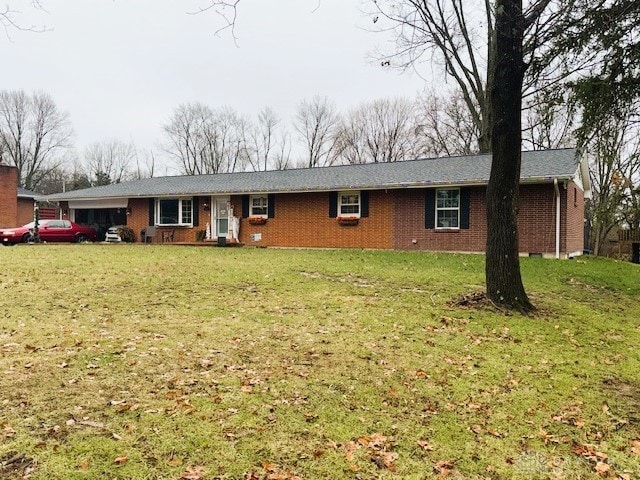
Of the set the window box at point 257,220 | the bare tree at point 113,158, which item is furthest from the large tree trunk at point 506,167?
the bare tree at point 113,158

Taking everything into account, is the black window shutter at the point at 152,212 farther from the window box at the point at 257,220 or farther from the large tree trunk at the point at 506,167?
the large tree trunk at the point at 506,167

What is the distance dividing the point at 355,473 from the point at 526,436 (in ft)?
4.39

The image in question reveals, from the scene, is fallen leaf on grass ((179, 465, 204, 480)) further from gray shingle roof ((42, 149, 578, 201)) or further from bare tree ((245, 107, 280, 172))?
bare tree ((245, 107, 280, 172))

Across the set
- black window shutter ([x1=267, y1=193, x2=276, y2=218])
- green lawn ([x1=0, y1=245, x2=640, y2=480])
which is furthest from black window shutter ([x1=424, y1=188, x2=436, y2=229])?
green lawn ([x1=0, y1=245, x2=640, y2=480])

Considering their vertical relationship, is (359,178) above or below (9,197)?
below

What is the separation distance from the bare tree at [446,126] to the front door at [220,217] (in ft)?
59.2

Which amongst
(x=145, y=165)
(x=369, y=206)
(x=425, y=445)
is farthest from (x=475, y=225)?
(x=145, y=165)

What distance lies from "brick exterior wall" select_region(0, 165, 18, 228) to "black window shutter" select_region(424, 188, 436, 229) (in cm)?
2810

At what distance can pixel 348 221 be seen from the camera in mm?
17047

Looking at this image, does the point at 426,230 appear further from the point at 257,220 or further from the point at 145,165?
the point at 145,165

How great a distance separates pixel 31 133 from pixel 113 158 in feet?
29.4

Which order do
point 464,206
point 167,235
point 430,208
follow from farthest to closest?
point 167,235
point 430,208
point 464,206

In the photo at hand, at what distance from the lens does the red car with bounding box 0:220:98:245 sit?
19.6 meters

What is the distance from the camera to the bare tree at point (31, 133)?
45656 millimetres
